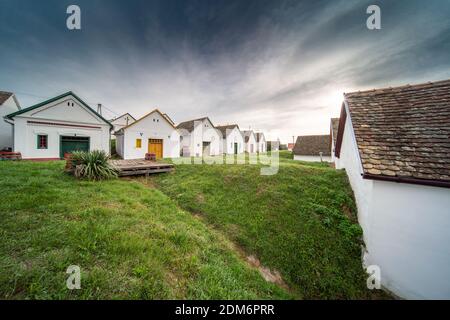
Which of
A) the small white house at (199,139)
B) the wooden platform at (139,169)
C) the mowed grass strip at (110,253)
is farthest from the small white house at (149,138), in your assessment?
the mowed grass strip at (110,253)

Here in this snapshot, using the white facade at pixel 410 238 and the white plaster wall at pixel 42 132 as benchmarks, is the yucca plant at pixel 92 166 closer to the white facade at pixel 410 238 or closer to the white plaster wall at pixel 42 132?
the white plaster wall at pixel 42 132

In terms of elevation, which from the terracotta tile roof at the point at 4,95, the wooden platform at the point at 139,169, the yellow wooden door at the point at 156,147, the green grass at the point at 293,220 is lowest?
the green grass at the point at 293,220

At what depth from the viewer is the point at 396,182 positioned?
4.35 metres

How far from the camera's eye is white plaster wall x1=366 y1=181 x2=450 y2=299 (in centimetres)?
388

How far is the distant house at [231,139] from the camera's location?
31609 millimetres

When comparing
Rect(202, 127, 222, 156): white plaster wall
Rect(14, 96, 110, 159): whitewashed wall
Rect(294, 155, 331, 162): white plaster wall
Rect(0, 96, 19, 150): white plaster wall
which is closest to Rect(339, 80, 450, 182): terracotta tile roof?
Rect(294, 155, 331, 162): white plaster wall

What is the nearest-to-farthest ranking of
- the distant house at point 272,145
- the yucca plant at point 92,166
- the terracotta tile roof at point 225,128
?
the yucca plant at point 92,166 < the terracotta tile roof at point 225,128 < the distant house at point 272,145

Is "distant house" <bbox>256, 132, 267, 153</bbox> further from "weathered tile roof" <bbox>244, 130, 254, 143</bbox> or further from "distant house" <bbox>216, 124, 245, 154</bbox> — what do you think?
"distant house" <bbox>216, 124, 245, 154</bbox>

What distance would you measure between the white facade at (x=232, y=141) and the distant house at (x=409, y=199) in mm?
26213

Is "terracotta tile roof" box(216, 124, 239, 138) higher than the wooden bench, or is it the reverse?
"terracotta tile roof" box(216, 124, 239, 138)

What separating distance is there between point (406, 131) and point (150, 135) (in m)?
19.7

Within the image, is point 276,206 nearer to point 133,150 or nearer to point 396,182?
point 396,182

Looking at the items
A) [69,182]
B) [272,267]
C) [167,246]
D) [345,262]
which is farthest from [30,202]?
[345,262]

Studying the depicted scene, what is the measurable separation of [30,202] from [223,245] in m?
5.52
